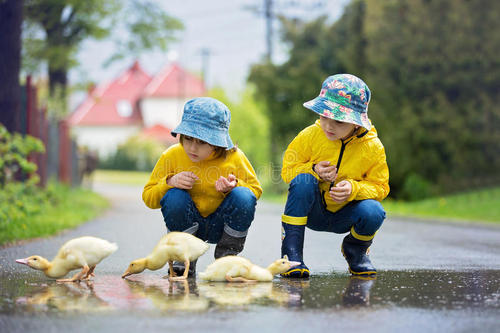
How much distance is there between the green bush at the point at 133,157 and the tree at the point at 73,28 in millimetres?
34482

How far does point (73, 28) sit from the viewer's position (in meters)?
24.5

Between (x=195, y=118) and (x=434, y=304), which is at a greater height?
(x=195, y=118)

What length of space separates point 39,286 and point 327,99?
85.0 inches

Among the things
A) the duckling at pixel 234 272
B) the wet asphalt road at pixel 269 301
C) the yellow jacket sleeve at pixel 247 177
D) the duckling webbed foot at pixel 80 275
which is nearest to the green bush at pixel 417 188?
the wet asphalt road at pixel 269 301

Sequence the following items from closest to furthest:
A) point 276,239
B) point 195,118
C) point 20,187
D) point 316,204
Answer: point 195,118 → point 316,204 → point 276,239 → point 20,187

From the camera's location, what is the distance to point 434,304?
392 cm

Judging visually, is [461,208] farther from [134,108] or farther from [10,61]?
[134,108]

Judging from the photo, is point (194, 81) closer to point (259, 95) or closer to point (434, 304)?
point (259, 95)

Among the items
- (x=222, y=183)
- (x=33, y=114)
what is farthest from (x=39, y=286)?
(x=33, y=114)

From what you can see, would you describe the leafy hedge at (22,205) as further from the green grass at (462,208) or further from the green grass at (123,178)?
the green grass at (123,178)

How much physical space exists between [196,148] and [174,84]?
70.0 meters

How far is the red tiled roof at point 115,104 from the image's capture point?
7531 centimetres

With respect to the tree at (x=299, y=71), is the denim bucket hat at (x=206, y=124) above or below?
below

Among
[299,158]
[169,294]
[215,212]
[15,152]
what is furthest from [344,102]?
[15,152]
